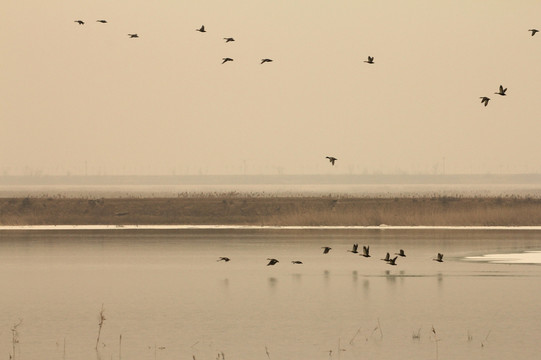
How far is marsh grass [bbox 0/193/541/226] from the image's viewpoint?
88812mm

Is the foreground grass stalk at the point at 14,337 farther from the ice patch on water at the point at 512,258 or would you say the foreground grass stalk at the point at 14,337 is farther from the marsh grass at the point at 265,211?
the marsh grass at the point at 265,211

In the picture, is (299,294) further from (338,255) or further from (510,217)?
(510,217)

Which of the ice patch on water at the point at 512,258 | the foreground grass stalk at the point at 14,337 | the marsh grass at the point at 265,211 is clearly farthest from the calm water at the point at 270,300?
the marsh grass at the point at 265,211

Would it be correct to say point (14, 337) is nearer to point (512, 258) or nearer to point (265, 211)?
point (512, 258)

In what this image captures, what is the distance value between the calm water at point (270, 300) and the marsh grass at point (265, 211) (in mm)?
18545

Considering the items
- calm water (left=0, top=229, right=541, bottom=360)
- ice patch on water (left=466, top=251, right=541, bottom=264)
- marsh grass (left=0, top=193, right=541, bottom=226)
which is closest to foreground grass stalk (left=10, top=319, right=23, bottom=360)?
calm water (left=0, top=229, right=541, bottom=360)

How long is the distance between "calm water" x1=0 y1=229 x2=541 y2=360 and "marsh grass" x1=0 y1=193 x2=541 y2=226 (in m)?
18.5

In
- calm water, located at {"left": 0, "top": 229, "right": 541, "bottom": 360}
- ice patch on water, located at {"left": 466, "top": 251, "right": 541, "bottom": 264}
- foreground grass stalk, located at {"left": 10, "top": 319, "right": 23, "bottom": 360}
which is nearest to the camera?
foreground grass stalk, located at {"left": 10, "top": 319, "right": 23, "bottom": 360}

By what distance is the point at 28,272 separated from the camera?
5153cm

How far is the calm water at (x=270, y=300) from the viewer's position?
3069 centimetres

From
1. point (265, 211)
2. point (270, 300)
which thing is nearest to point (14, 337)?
point (270, 300)

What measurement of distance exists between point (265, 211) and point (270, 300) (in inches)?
2153

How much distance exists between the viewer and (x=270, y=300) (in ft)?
134

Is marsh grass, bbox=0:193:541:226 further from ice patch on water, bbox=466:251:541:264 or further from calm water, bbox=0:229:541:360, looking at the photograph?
ice patch on water, bbox=466:251:541:264
